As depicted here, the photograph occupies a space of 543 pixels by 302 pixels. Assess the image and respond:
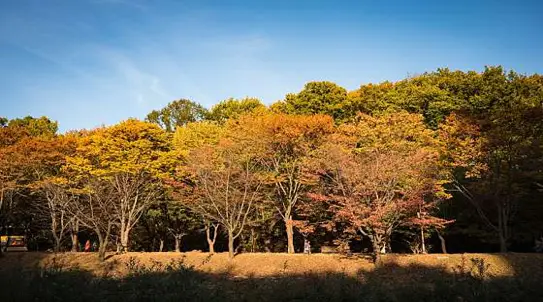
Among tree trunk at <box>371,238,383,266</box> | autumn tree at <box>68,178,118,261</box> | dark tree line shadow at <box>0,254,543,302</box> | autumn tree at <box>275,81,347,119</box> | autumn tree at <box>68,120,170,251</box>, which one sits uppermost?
autumn tree at <box>275,81,347,119</box>

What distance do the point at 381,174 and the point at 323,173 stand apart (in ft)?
12.2

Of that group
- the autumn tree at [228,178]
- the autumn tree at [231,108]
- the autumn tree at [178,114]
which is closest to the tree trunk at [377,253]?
the autumn tree at [228,178]

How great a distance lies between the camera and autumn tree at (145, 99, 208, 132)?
54934mm

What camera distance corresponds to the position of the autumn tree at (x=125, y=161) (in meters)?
27.7

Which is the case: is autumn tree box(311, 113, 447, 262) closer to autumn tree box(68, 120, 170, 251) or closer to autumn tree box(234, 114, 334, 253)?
autumn tree box(234, 114, 334, 253)

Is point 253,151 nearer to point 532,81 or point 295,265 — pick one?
point 295,265

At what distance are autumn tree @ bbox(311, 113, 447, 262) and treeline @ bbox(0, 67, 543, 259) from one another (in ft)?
0.29

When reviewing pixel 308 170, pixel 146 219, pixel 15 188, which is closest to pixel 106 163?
pixel 15 188

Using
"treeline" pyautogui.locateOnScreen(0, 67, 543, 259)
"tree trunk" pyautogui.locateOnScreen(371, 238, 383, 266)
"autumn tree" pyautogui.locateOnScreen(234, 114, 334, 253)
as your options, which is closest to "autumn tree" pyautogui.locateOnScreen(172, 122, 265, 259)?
"treeline" pyautogui.locateOnScreen(0, 67, 543, 259)

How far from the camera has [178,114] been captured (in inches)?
2183

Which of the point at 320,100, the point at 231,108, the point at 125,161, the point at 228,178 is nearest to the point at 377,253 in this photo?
the point at 228,178

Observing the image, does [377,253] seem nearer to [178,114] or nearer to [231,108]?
[231,108]

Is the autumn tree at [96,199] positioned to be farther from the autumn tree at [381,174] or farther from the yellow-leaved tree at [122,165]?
the autumn tree at [381,174]

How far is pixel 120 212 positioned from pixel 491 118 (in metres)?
25.1
